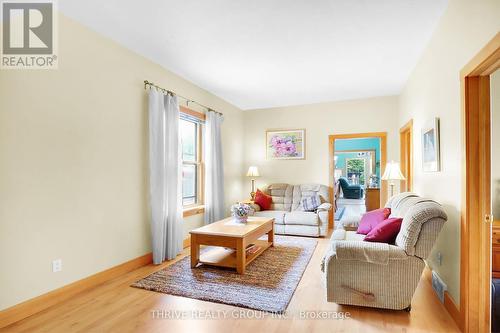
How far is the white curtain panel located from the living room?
45 centimetres

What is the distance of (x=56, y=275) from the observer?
7.88ft

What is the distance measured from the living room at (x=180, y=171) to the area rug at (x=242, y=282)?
23 millimetres

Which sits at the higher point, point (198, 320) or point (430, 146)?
point (430, 146)

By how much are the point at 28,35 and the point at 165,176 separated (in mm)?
1958

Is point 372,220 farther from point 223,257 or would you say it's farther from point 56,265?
point 56,265

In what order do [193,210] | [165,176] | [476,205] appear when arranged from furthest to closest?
[193,210], [165,176], [476,205]

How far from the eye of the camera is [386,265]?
7.00 feet

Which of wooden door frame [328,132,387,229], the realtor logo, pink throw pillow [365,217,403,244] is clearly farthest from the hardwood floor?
wooden door frame [328,132,387,229]

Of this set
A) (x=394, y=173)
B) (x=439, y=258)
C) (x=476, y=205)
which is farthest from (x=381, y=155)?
(x=476, y=205)

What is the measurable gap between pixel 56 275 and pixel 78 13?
244 centimetres

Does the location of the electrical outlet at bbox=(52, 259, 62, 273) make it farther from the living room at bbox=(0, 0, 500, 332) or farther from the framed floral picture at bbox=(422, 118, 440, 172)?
the framed floral picture at bbox=(422, 118, 440, 172)

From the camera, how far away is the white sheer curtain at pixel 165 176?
11.1 feet

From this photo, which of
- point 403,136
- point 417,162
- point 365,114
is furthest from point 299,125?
point 417,162

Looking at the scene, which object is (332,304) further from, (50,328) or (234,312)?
(50,328)
